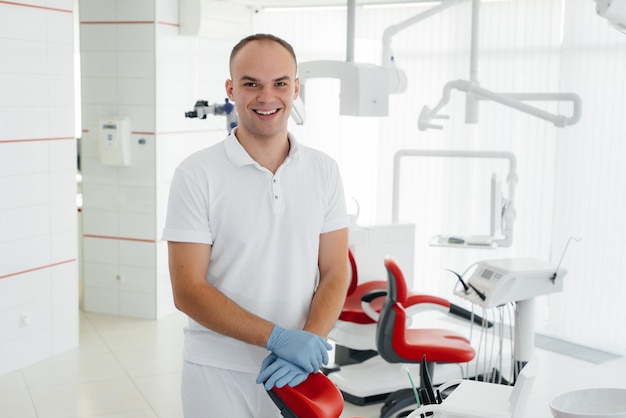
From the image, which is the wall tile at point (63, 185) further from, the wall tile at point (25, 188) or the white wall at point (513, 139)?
the white wall at point (513, 139)

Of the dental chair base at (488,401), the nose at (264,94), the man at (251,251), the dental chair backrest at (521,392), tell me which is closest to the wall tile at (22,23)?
the man at (251,251)

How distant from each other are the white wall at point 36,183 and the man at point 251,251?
2.81 m

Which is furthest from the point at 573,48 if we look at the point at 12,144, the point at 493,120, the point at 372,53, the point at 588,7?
the point at 12,144

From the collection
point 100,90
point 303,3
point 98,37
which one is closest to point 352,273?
point 100,90

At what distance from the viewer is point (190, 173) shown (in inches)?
77.6

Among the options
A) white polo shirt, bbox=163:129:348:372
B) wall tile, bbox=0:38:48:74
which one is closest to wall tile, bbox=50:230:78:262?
wall tile, bbox=0:38:48:74

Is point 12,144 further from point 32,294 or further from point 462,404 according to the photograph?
point 462,404

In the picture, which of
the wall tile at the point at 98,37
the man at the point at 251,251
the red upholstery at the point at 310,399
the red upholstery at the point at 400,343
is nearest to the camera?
the red upholstery at the point at 310,399

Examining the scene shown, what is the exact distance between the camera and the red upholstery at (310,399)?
1843 mm

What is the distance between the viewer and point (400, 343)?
3670 mm

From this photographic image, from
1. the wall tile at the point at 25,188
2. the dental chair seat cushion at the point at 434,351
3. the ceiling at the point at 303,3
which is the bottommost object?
the dental chair seat cushion at the point at 434,351

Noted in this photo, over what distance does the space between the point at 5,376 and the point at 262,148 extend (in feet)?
10.4

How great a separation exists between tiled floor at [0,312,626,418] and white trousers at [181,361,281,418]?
6.78 feet

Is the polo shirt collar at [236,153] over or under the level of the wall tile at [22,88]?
under
